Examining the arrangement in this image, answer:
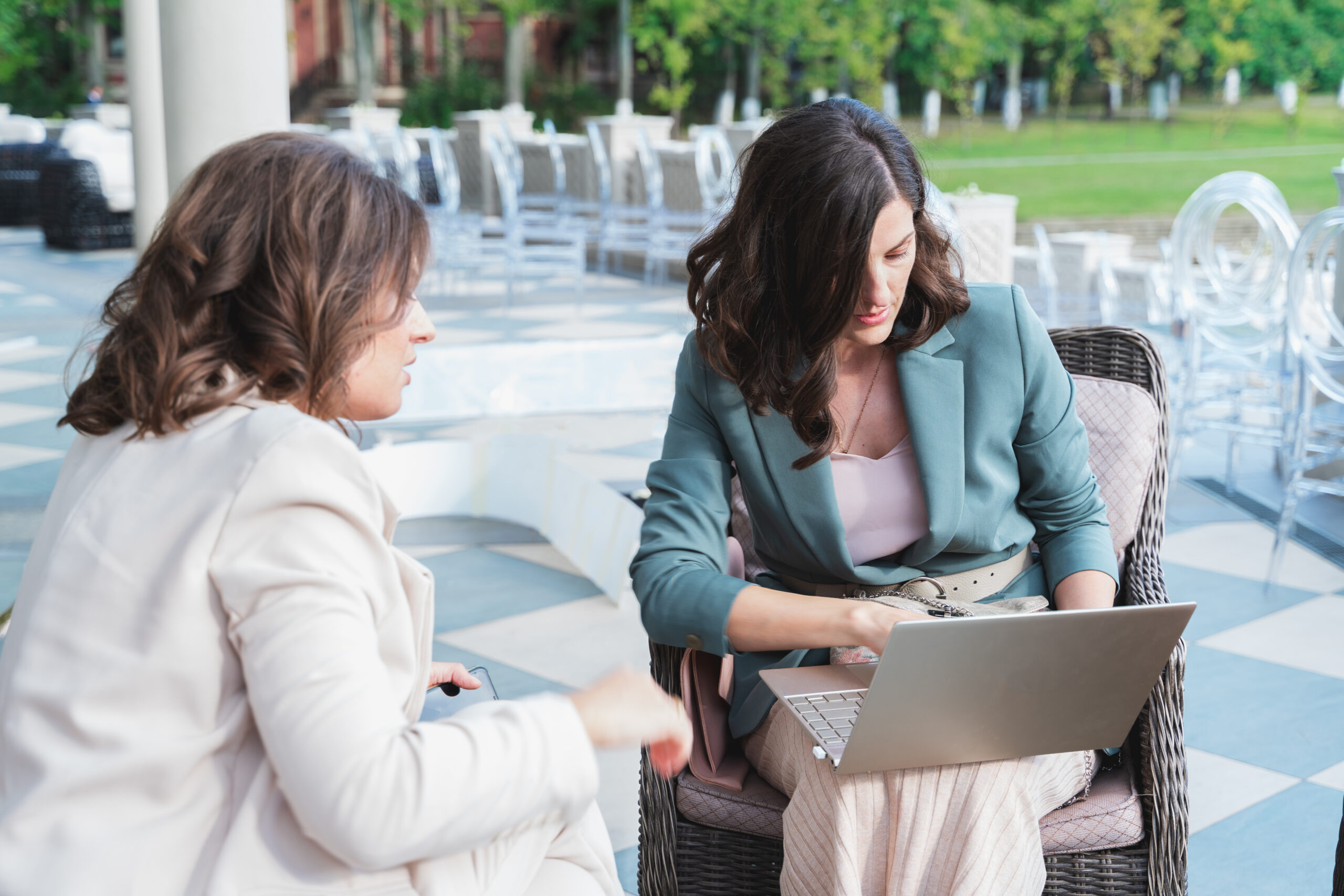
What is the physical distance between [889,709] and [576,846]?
0.31m

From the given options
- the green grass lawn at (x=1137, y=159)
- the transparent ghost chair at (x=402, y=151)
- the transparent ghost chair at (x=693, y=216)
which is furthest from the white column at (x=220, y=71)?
the green grass lawn at (x=1137, y=159)

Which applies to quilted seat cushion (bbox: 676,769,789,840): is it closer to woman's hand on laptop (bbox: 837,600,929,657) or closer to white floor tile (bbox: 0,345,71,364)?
woman's hand on laptop (bbox: 837,600,929,657)

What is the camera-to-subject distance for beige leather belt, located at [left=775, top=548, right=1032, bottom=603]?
1463mm

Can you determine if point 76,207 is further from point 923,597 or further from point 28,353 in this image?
point 923,597

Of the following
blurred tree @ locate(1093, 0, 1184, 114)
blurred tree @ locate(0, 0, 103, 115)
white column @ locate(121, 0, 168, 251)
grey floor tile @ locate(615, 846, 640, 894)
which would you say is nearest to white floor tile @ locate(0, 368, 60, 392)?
white column @ locate(121, 0, 168, 251)

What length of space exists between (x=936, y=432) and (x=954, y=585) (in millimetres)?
183

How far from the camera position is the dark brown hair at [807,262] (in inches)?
55.1

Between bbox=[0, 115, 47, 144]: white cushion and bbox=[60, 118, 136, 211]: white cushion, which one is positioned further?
bbox=[0, 115, 47, 144]: white cushion

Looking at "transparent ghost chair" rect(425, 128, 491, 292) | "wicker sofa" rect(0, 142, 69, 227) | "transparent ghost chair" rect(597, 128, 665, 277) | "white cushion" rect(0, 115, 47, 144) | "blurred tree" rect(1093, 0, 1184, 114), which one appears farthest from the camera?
"blurred tree" rect(1093, 0, 1184, 114)

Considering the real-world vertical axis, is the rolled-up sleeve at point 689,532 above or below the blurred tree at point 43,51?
below

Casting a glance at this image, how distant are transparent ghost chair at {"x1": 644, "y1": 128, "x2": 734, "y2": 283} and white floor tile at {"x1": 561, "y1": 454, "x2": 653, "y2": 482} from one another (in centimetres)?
406

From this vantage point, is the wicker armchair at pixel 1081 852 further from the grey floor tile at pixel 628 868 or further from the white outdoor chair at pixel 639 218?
the white outdoor chair at pixel 639 218

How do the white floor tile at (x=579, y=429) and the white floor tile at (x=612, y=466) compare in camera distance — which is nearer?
the white floor tile at (x=612, y=466)

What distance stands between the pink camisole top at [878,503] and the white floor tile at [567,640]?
112 centimetres
